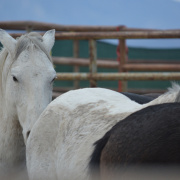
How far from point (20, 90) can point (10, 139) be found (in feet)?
1.28

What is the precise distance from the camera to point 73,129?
193 centimetres

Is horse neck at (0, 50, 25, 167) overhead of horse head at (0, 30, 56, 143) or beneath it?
beneath

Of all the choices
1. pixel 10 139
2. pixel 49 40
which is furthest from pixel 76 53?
pixel 10 139

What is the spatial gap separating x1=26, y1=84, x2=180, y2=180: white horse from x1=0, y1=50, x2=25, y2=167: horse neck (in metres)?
0.63

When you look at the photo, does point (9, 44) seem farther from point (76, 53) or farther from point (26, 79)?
point (76, 53)

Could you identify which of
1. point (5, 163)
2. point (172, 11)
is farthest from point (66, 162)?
point (172, 11)

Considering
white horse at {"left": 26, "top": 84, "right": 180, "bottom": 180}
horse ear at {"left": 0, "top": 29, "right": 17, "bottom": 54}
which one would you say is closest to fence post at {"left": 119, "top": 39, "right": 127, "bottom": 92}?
horse ear at {"left": 0, "top": 29, "right": 17, "bottom": 54}

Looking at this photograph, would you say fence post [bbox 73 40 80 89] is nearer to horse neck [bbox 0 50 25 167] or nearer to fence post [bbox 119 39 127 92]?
fence post [bbox 119 39 127 92]

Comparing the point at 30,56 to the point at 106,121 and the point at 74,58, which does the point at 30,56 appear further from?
the point at 74,58

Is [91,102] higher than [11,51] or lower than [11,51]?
lower

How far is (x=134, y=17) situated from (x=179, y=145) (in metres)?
10.5

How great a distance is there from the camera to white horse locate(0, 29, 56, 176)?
2.71m

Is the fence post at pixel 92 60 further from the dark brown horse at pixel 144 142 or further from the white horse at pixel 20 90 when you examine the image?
the dark brown horse at pixel 144 142

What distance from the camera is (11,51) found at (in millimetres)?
2910
